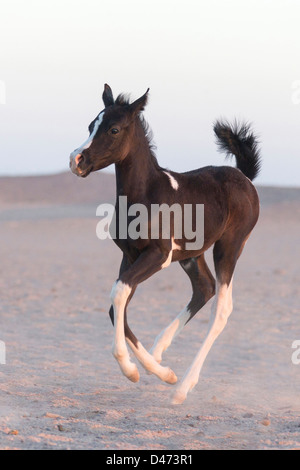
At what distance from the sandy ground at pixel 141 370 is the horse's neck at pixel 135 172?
1.90 metres

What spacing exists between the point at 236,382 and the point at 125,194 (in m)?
2.86

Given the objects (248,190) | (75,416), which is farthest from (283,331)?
(75,416)

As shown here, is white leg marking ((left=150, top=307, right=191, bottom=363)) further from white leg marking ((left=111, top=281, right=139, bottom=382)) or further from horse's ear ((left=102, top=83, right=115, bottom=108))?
horse's ear ((left=102, top=83, right=115, bottom=108))

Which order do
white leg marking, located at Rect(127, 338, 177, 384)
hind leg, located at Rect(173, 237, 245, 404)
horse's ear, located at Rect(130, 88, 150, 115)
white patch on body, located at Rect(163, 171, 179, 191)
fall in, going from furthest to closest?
hind leg, located at Rect(173, 237, 245, 404) → white patch on body, located at Rect(163, 171, 179, 191) → white leg marking, located at Rect(127, 338, 177, 384) → horse's ear, located at Rect(130, 88, 150, 115)

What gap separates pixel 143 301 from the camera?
1338cm

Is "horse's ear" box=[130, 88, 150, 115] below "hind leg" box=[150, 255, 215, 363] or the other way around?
the other way around

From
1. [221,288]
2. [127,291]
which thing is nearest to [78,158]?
[127,291]

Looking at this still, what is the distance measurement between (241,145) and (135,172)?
69.5 inches

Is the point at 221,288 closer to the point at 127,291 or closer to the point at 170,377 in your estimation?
the point at 170,377

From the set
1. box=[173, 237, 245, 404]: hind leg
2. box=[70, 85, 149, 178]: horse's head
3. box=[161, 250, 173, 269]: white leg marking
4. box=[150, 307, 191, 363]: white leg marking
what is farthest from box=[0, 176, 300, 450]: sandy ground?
box=[70, 85, 149, 178]: horse's head

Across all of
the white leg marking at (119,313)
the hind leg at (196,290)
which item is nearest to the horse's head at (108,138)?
the white leg marking at (119,313)

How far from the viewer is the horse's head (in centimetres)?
542

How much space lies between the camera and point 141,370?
8344 millimetres

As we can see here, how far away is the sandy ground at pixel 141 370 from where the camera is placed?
537cm
